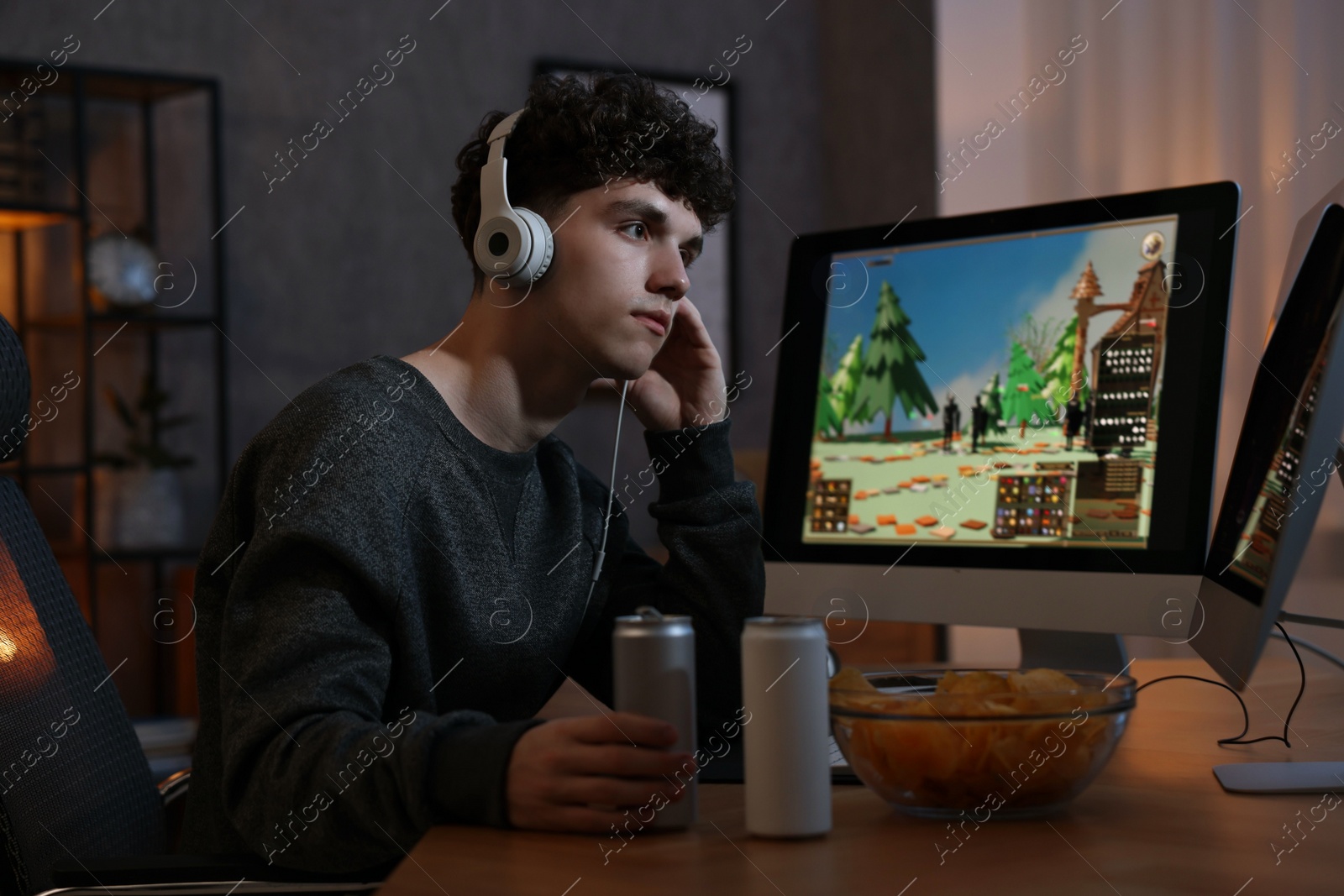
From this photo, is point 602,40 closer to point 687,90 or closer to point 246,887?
point 687,90

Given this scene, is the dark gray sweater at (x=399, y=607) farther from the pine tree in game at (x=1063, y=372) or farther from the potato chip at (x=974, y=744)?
the pine tree in game at (x=1063, y=372)

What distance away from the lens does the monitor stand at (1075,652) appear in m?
1.27

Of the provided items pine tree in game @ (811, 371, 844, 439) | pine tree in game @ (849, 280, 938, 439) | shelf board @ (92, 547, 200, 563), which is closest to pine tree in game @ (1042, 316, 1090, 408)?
pine tree in game @ (849, 280, 938, 439)

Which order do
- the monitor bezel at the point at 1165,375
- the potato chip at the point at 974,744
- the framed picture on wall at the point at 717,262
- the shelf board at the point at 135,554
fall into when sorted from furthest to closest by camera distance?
the framed picture on wall at the point at 717,262 < the shelf board at the point at 135,554 < the monitor bezel at the point at 1165,375 < the potato chip at the point at 974,744

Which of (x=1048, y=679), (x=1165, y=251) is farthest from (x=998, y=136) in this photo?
(x=1048, y=679)

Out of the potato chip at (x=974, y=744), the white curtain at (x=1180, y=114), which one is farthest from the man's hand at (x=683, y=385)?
the white curtain at (x=1180, y=114)

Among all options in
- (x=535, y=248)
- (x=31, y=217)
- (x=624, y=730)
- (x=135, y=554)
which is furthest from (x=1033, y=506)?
Answer: (x=31, y=217)

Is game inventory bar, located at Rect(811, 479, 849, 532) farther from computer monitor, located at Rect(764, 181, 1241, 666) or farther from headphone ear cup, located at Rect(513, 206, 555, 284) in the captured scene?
headphone ear cup, located at Rect(513, 206, 555, 284)

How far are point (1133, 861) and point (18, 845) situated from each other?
0.85m

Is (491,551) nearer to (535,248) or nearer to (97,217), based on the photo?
(535,248)

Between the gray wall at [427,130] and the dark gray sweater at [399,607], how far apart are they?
1.98 m

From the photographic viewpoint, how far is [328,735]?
0.81 meters

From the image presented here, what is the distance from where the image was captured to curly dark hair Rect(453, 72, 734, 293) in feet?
4.16

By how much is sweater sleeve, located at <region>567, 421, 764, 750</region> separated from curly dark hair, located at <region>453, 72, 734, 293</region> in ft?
0.88
